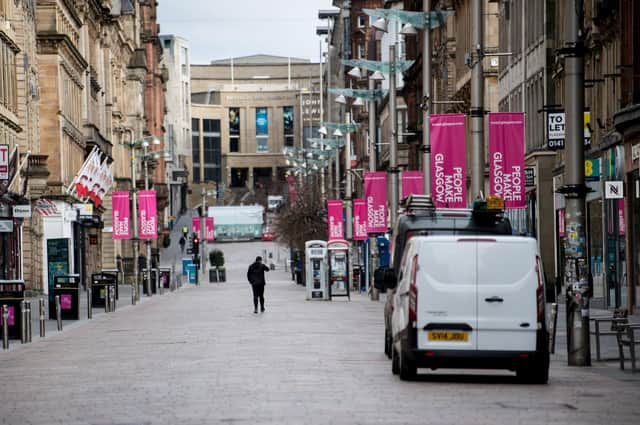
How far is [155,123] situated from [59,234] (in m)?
75.1

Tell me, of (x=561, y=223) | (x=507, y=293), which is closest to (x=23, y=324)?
(x=507, y=293)

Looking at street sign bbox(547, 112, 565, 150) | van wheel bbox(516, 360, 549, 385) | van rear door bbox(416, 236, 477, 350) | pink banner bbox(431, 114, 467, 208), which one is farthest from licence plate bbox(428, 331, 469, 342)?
street sign bbox(547, 112, 565, 150)

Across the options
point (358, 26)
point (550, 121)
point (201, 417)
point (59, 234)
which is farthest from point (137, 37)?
point (201, 417)

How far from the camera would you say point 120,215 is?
74.6 meters

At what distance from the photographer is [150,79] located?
145625 mm

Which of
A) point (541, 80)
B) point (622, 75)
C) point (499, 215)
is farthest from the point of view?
point (541, 80)

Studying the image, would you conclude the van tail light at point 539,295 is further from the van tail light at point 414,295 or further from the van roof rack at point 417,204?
the van roof rack at point 417,204

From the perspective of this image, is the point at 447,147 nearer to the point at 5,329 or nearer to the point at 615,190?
the point at 615,190

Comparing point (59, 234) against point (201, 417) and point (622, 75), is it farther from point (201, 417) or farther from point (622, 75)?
point (201, 417)

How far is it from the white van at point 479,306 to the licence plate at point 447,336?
11mm

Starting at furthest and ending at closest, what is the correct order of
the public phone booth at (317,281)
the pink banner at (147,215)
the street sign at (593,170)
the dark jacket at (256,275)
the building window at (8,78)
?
the pink banner at (147,215) < the public phone booth at (317,281) < the building window at (8,78) < the dark jacket at (256,275) < the street sign at (593,170)

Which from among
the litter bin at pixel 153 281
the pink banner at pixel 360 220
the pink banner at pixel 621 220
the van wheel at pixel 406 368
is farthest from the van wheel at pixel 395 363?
the litter bin at pixel 153 281

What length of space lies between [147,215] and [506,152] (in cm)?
4818

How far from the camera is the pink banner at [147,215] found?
8169cm
